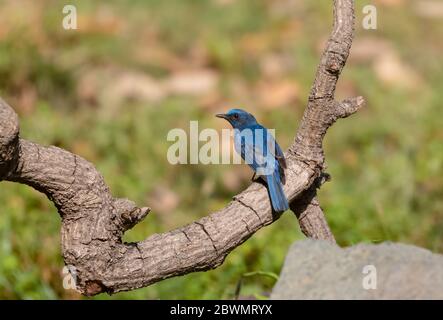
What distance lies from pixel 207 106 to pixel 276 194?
427 centimetres

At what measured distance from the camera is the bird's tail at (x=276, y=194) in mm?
3813

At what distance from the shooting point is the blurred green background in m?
5.86

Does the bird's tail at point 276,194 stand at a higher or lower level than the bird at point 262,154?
lower

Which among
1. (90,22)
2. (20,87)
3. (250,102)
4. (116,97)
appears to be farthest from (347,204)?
(90,22)

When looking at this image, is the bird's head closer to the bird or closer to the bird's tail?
the bird

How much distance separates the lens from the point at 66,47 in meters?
8.49

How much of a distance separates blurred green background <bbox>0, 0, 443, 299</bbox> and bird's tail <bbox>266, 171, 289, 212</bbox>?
1320 millimetres

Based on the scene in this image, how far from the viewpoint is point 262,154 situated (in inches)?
171

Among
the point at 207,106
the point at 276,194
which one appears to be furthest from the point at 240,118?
the point at 207,106

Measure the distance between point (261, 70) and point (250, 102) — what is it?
0.78 metres

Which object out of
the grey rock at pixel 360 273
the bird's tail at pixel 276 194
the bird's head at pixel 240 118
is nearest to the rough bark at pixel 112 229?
Result: the bird's tail at pixel 276 194

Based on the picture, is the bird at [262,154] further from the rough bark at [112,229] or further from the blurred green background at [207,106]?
the blurred green background at [207,106]

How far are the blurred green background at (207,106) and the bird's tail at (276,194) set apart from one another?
1.32m

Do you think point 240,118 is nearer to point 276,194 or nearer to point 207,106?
point 276,194
